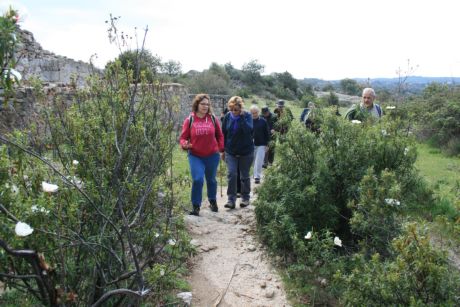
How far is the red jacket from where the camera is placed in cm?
595

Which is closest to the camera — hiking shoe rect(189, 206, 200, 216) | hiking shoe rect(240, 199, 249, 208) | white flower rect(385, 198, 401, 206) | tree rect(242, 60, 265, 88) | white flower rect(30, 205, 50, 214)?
white flower rect(30, 205, 50, 214)

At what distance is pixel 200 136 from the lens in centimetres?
595

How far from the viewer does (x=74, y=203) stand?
2.81m

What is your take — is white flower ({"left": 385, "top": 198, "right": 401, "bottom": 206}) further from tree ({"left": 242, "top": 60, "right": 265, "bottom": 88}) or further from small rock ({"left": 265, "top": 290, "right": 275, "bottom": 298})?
tree ({"left": 242, "top": 60, "right": 265, "bottom": 88})

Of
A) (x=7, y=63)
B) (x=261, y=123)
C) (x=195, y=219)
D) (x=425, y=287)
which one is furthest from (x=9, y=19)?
(x=261, y=123)

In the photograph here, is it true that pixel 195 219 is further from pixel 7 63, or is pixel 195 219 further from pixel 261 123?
pixel 7 63

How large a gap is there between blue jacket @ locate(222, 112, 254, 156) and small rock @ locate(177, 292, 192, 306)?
3.11 m

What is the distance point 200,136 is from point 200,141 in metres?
0.07

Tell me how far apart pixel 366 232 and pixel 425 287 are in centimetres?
120

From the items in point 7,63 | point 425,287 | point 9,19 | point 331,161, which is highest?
point 9,19

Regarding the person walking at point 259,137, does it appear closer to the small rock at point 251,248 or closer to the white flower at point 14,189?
the small rock at point 251,248

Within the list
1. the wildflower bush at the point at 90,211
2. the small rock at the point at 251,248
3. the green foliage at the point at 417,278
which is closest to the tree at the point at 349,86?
the small rock at the point at 251,248

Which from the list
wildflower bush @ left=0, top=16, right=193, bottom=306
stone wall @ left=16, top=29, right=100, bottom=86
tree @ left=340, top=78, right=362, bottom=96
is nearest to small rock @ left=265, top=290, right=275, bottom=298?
wildflower bush @ left=0, top=16, right=193, bottom=306

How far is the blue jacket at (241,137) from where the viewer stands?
21.6 ft
